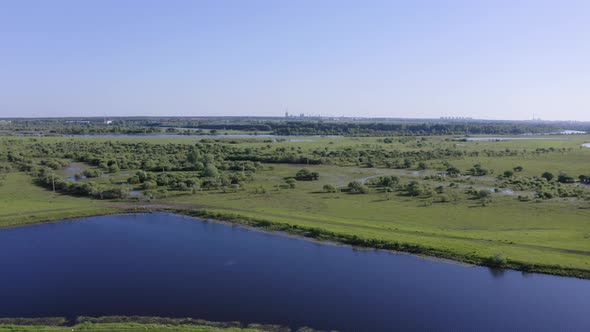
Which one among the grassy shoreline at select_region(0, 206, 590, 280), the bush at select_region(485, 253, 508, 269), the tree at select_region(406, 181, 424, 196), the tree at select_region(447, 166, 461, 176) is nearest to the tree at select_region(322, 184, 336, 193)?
the tree at select_region(406, 181, 424, 196)

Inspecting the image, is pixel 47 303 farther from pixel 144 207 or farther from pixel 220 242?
pixel 144 207

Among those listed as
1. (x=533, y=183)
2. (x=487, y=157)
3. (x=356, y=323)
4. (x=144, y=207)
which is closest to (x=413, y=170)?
(x=533, y=183)

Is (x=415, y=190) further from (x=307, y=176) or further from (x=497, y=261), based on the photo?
(x=497, y=261)

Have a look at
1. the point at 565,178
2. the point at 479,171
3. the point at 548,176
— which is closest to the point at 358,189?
the point at 479,171

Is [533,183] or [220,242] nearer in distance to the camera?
[220,242]

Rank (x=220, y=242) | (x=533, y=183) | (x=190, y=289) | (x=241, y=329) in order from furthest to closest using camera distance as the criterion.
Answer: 1. (x=533, y=183)
2. (x=220, y=242)
3. (x=190, y=289)
4. (x=241, y=329)

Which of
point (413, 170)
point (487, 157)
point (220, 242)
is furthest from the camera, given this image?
point (487, 157)
